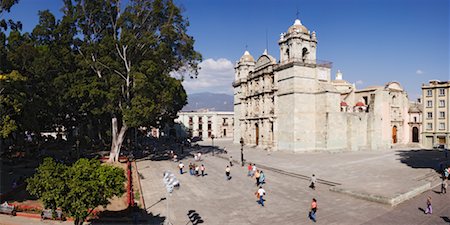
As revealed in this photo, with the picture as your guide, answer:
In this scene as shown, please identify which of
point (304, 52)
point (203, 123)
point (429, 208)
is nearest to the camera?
point (429, 208)

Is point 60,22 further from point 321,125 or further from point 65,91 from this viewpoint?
point 321,125

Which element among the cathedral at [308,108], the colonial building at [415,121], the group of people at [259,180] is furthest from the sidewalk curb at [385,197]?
the colonial building at [415,121]

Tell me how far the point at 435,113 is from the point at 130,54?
50.4m

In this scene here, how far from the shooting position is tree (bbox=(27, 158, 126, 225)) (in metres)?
10.9

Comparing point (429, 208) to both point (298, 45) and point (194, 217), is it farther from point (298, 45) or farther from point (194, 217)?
point (298, 45)

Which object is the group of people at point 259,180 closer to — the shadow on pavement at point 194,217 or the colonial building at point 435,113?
the shadow on pavement at point 194,217

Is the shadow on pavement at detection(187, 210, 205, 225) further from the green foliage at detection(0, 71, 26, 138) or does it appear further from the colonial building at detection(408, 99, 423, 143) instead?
the colonial building at detection(408, 99, 423, 143)

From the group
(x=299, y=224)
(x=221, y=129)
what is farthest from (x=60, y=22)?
(x=221, y=129)

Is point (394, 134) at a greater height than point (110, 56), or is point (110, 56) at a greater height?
point (110, 56)

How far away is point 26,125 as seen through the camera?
68.3 ft

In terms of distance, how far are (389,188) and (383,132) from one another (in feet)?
107

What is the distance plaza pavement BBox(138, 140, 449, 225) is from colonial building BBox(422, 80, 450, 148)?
82.4 ft

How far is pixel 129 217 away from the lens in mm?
15117

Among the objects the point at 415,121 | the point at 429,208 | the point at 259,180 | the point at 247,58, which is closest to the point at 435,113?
the point at 415,121
